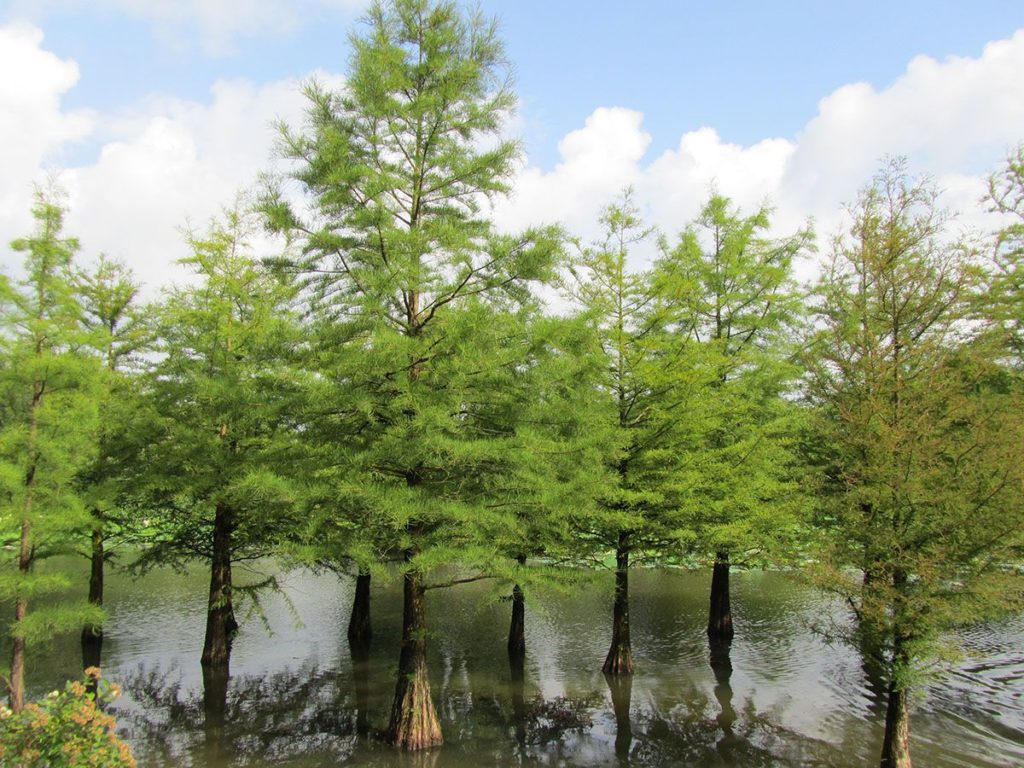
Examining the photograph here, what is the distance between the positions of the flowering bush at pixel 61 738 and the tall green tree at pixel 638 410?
8843 mm

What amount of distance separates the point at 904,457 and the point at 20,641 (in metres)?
15.5

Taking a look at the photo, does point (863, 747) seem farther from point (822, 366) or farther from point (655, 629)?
point (655, 629)

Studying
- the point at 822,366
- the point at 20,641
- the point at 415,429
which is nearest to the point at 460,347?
the point at 415,429

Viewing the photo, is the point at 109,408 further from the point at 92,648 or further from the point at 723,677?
the point at 723,677

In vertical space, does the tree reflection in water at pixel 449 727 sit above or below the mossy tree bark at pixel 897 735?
below

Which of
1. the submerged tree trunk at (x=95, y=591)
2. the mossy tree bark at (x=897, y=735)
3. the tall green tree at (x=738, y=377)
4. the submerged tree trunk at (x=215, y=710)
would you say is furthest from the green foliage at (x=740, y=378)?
the submerged tree trunk at (x=95, y=591)

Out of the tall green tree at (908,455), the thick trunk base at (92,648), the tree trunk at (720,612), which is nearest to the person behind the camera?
the tall green tree at (908,455)

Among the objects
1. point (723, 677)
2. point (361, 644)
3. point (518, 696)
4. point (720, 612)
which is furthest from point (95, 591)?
point (720, 612)

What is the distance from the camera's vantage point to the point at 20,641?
11.2 m

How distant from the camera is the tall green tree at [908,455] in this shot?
898cm

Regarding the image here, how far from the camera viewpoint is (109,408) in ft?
50.1

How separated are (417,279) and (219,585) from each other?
10092 millimetres

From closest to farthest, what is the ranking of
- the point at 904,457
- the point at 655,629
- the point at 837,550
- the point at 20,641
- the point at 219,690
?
the point at 904,457 → the point at 837,550 → the point at 20,641 → the point at 219,690 → the point at 655,629

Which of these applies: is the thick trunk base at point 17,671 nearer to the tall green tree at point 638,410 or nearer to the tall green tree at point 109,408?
the tall green tree at point 109,408
